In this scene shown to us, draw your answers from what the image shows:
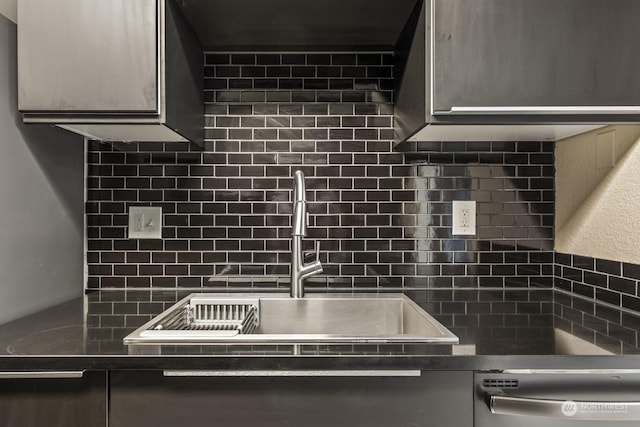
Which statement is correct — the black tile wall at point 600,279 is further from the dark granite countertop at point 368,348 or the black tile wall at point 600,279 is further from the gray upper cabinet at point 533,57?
the gray upper cabinet at point 533,57

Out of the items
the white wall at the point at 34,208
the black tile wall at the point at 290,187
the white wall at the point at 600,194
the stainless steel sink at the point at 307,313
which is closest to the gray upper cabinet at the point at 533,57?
the white wall at the point at 600,194

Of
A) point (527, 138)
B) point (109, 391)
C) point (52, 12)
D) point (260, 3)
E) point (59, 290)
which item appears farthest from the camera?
point (527, 138)

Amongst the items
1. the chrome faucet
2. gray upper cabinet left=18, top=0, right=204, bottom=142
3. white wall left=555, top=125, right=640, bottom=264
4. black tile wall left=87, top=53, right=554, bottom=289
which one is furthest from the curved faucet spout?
white wall left=555, top=125, right=640, bottom=264

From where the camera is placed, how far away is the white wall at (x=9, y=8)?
121 centimetres

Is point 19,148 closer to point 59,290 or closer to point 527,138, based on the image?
point 59,290

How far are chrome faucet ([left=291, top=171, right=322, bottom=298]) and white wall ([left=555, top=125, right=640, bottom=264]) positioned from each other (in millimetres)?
883

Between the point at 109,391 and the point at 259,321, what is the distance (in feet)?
1.95

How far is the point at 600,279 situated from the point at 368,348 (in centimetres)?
90

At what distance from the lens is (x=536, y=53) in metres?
1.11

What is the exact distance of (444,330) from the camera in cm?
101

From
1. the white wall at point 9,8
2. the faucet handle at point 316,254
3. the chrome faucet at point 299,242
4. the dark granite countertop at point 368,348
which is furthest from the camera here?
the faucet handle at point 316,254

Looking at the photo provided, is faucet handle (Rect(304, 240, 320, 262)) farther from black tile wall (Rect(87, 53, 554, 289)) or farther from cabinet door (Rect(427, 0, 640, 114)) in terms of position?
cabinet door (Rect(427, 0, 640, 114))

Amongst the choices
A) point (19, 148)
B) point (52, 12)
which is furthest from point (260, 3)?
point (19, 148)

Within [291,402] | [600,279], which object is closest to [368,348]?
[291,402]
